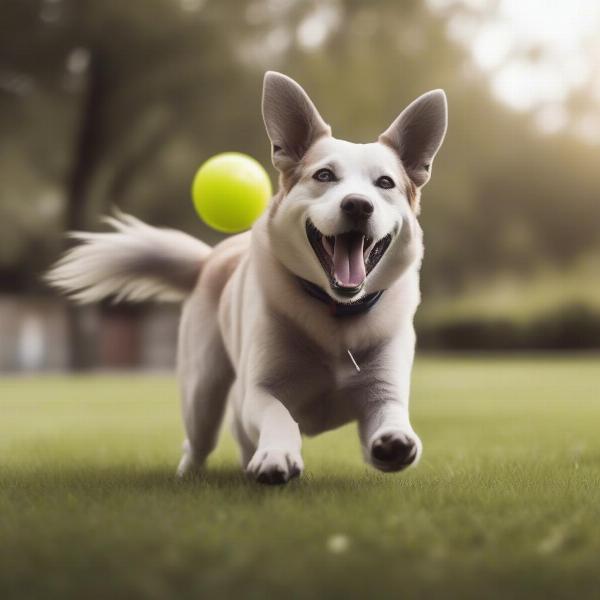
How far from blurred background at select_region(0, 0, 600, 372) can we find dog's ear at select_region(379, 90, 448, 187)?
52.4 feet

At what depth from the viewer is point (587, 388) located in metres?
15.1

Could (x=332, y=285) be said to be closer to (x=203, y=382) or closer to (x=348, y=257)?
(x=348, y=257)

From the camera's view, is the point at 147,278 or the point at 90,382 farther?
the point at 90,382

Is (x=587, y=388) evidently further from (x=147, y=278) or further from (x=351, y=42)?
(x=351, y=42)

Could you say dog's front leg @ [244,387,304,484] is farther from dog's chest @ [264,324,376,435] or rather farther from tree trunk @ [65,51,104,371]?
tree trunk @ [65,51,104,371]

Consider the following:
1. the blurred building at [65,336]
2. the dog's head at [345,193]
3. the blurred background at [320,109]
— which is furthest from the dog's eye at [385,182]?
the blurred building at [65,336]

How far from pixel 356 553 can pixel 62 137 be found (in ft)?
74.1

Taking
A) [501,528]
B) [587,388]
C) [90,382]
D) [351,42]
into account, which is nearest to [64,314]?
[90,382]

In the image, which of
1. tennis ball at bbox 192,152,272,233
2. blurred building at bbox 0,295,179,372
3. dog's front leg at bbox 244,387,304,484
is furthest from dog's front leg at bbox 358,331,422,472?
blurred building at bbox 0,295,179,372

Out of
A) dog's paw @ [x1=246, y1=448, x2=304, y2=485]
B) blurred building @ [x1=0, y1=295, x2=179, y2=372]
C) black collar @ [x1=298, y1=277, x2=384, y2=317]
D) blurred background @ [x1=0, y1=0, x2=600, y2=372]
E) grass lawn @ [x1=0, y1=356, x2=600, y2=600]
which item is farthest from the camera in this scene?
blurred building @ [x1=0, y1=295, x2=179, y2=372]

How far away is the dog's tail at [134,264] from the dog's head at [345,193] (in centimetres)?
170

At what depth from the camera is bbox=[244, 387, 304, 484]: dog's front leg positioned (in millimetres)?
3805

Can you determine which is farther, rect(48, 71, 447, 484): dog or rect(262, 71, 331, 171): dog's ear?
rect(262, 71, 331, 171): dog's ear

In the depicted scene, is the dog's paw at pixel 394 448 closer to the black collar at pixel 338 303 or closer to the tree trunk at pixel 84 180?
the black collar at pixel 338 303
